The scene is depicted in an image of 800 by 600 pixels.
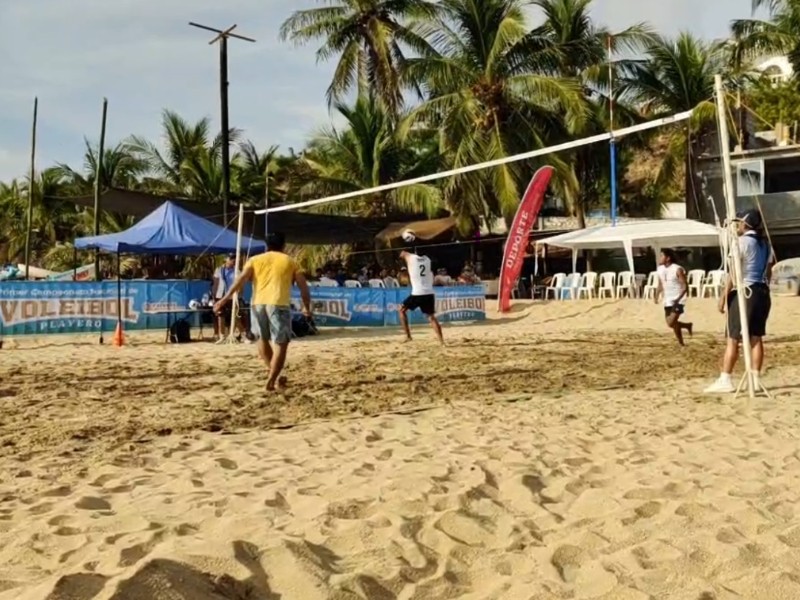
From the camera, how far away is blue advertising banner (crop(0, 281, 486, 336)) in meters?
13.5

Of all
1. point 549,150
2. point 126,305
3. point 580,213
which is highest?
point 580,213

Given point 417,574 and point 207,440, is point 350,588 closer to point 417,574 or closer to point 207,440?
point 417,574

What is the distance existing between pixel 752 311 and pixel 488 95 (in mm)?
18051

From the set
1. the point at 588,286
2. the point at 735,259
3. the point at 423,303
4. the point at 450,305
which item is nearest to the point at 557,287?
the point at 588,286

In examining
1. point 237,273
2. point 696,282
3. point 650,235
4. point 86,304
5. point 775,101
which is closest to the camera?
point 237,273

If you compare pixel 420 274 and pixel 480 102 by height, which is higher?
pixel 480 102

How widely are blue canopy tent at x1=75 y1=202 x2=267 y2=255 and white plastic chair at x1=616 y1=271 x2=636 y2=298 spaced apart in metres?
9.72

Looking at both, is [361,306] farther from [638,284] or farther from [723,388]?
[723,388]

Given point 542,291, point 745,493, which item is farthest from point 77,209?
point 745,493

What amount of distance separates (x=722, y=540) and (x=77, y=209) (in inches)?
1492

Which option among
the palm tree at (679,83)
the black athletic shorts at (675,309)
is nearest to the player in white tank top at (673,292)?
the black athletic shorts at (675,309)

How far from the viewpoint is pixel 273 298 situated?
719 cm

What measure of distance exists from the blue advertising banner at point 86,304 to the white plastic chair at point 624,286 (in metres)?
10.3

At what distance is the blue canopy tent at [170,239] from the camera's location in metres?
13.9
